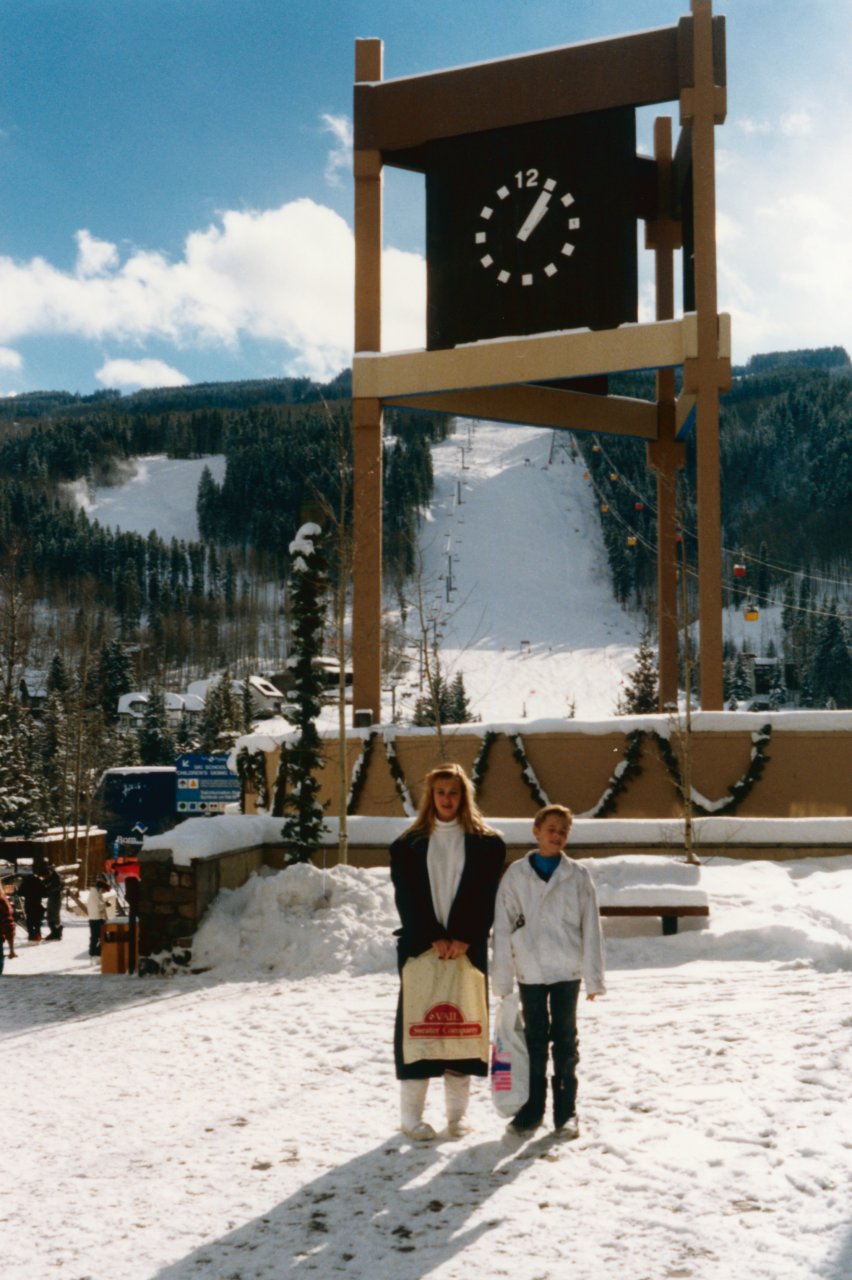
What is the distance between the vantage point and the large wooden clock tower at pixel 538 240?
1825 centimetres

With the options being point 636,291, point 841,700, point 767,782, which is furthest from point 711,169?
point 841,700

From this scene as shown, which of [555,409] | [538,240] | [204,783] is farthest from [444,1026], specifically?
[204,783]

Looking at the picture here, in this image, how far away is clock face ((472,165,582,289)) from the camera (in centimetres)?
1888

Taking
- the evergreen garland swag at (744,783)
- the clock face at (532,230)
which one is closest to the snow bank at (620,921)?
the evergreen garland swag at (744,783)

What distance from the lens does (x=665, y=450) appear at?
70.8 ft

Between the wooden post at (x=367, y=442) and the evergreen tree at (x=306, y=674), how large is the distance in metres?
3.67

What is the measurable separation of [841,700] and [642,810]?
309ft

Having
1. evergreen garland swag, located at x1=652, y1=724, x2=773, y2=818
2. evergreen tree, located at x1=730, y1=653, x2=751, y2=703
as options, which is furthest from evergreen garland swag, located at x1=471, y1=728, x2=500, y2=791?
evergreen tree, located at x1=730, y1=653, x2=751, y2=703

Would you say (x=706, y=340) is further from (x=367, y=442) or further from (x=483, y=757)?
(x=483, y=757)

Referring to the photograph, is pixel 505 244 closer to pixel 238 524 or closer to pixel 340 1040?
pixel 340 1040

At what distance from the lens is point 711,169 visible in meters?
18.5

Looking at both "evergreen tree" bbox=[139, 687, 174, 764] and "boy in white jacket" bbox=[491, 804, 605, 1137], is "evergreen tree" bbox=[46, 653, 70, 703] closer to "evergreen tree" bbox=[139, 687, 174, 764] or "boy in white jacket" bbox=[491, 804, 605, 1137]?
"evergreen tree" bbox=[139, 687, 174, 764]

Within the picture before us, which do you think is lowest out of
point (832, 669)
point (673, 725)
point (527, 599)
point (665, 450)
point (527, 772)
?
point (527, 772)

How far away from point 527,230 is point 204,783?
13.8 metres
